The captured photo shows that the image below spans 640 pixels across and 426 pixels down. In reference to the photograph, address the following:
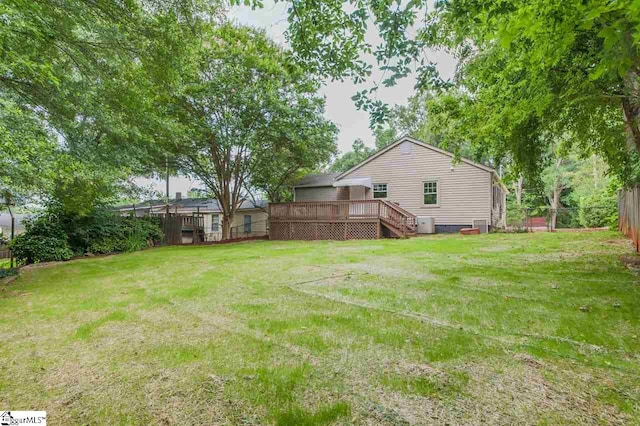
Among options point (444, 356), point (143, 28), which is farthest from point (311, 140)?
point (444, 356)

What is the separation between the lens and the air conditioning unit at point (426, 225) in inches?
602

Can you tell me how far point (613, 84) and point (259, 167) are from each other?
14.0m

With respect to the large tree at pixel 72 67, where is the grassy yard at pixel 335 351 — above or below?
below

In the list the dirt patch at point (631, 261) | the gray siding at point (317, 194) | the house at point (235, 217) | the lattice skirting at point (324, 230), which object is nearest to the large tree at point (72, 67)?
the lattice skirting at point (324, 230)

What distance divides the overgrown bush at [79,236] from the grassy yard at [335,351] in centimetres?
514

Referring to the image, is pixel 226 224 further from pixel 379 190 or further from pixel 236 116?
pixel 379 190

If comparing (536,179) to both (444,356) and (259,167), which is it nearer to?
(444,356)

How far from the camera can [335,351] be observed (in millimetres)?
2621

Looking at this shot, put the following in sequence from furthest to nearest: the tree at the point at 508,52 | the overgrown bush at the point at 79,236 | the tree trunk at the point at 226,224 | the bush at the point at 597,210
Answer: the bush at the point at 597,210 < the tree trunk at the point at 226,224 < the overgrown bush at the point at 79,236 < the tree at the point at 508,52

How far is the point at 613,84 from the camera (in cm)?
486

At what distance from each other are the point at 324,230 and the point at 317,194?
165 inches

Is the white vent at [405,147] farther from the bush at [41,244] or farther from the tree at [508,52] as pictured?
the bush at [41,244]

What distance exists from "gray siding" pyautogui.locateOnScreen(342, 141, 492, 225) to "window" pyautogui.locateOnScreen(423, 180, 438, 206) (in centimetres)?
19

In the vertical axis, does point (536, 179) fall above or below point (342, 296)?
above
